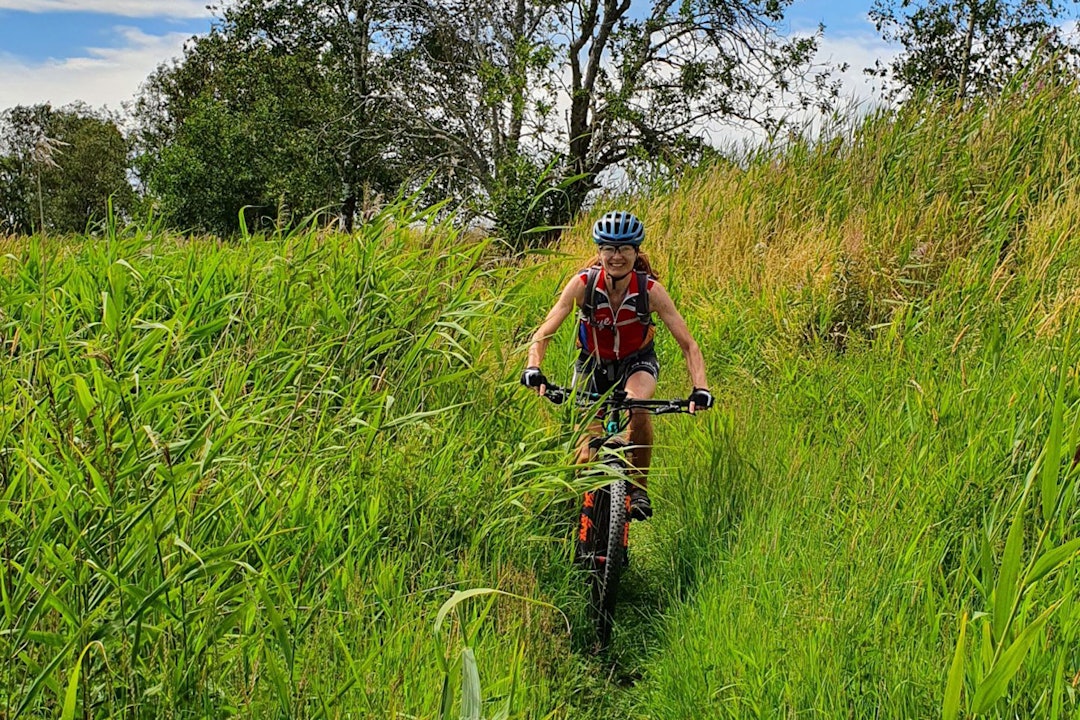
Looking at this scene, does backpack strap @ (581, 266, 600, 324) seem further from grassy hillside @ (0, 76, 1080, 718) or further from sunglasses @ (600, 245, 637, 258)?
grassy hillside @ (0, 76, 1080, 718)

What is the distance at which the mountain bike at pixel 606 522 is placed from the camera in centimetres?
420

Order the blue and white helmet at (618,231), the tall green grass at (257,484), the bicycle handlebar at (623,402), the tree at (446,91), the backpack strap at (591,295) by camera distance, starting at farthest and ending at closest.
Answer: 1. the tree at (446,91)
2. the backpack strap at (591,295)
3. the blue and white helmet at (618,231)
4. the bicycle handlebar at (623,402)
5. the tall green grass at (257,484)

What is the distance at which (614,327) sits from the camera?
4.79 meters

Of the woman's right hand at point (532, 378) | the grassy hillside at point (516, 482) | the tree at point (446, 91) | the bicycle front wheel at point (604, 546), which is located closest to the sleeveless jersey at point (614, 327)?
the grassy hillside at point (516, 482)

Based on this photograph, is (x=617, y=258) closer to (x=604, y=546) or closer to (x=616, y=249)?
(x=616, y=249)

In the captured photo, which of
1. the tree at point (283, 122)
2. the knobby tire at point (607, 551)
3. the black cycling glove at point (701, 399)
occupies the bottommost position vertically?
the knobby tire at point (607, 551)

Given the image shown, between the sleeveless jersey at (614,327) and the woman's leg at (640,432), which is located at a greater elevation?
the sleeveless jersey at (614,327)

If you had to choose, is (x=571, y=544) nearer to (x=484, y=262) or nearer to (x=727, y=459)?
(x=727, y=459)

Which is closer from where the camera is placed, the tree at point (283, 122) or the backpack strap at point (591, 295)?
the backpack strap at point (591, 295)

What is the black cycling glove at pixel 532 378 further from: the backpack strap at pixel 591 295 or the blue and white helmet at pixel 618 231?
the blue and white helmet at pixel 618 231

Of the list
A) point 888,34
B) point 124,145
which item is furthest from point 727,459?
point 124,145

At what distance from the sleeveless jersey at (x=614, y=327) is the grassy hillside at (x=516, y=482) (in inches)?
21.1

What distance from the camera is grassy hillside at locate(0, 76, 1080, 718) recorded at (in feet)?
7.52

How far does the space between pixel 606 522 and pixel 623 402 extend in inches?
24.2
